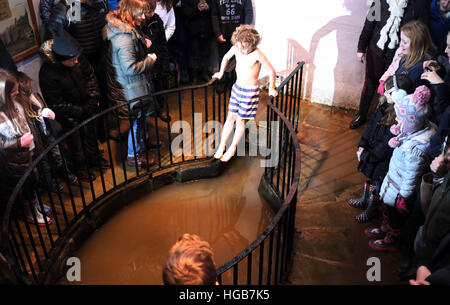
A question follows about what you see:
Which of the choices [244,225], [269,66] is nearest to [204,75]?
[269,66]

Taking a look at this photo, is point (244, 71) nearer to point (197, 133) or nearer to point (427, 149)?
point (197, 133)

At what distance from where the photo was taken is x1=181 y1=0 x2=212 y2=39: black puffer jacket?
6.62 metres

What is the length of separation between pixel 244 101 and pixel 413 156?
194 cm

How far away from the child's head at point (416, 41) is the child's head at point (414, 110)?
2.83ft

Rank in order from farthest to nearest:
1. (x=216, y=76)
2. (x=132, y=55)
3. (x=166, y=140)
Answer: (x=166, y=140) → (x=216, y=76) → (x=132, y=55)

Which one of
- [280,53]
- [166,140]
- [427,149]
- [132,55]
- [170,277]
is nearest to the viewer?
[170,277]

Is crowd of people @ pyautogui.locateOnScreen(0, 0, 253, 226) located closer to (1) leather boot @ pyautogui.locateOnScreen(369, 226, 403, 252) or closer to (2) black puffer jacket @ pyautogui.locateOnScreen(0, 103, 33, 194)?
(2) black puffer jacket @ pyautogui.locateOnScreen(0, 103, 33, 194)

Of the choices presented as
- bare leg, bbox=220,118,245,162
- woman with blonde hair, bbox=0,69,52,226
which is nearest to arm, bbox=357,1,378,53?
bare leg, bbox=220,118,245,162

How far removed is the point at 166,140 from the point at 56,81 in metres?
1.76

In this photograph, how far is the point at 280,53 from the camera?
691cm

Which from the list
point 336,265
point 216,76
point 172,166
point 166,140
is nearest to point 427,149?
point 336,265

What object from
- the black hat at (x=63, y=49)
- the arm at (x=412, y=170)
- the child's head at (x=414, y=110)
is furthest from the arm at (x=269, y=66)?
the black hat at (x=63, y=49)

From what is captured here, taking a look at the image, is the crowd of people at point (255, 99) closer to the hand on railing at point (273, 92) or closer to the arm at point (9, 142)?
the arm at point (9, 142)

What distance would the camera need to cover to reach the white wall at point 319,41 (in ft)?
20.3
